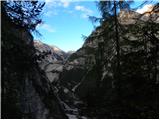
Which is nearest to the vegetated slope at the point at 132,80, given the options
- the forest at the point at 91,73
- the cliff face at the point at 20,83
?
the forest at the point at 91,73

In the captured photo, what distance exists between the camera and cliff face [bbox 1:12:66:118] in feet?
31.2

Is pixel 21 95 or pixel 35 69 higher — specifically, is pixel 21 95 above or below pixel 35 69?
below

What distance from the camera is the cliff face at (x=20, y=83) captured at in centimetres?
950

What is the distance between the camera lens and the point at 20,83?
10.9m

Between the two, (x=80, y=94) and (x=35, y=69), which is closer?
(x=35, y=69)

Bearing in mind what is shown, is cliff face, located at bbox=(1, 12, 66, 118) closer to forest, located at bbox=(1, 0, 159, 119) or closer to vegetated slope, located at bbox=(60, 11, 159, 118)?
forest, located at bbox=(1, 0, 159, 119)

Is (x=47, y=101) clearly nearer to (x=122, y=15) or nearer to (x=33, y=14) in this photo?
(x=33, y=14)

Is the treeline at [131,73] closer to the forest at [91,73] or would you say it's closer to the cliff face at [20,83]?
the forest at [91,73]

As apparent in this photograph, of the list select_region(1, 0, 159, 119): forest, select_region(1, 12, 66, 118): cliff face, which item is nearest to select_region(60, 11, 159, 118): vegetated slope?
select_region(1, 0, 159, 119): forest

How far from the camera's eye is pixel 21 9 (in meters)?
10.1

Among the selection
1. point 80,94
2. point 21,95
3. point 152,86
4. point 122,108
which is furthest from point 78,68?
point 21,95

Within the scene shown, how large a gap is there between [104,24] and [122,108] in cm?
658

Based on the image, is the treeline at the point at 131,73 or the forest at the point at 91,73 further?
the treeline at the point at 131,73

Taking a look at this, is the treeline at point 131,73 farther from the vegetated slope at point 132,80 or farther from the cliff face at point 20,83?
the cliff face at point 20,83
